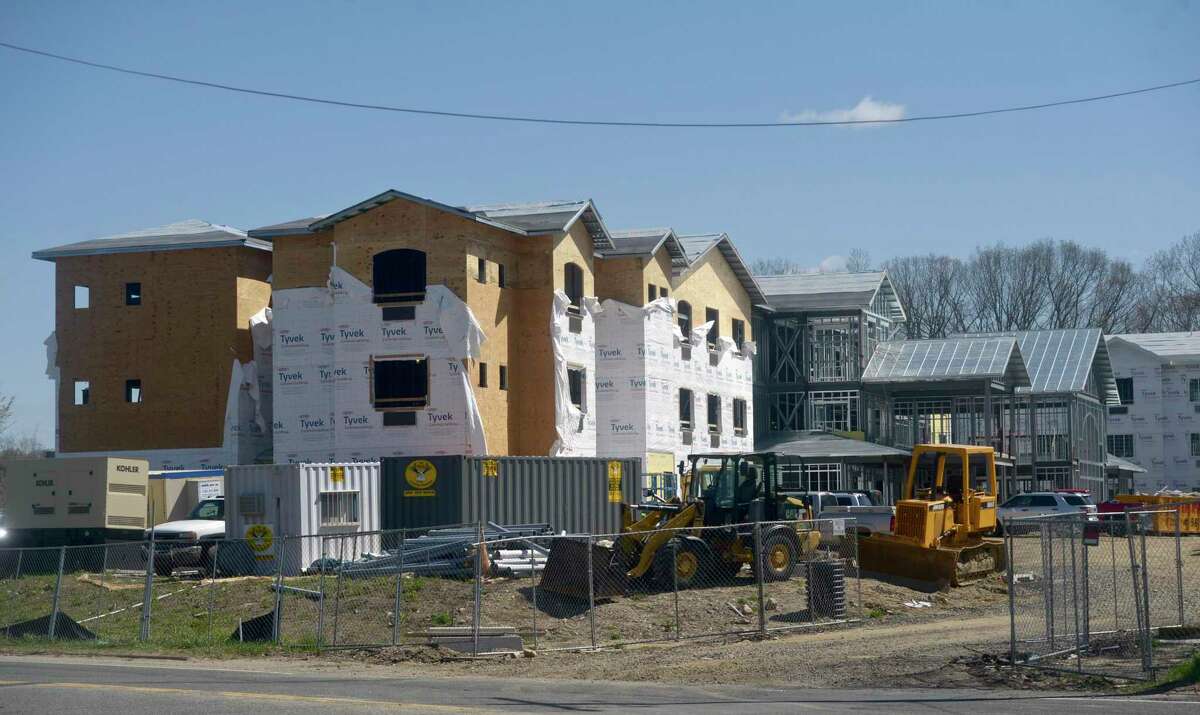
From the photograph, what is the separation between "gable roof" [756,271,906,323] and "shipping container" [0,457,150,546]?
30769mm

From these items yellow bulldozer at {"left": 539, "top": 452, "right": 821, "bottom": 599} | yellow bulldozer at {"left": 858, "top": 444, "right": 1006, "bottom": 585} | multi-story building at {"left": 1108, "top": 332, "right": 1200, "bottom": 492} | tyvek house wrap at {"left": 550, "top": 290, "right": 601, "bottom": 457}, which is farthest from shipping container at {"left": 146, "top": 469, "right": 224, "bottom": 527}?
multi-story building at {"left": 1108, "top": 332, "right": 1200, "bottom": 492}

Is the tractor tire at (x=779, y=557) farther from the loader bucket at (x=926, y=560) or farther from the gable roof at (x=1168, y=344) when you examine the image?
the gable roof at (x=1168, y=344)

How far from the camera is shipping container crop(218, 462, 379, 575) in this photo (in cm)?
3155

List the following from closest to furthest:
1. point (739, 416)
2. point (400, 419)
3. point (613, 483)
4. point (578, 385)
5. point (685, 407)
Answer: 1. point (613, 483)
2. point (400, 419)
3. point (578, 385)
4. point (685, 407)
5. point (739, 416)

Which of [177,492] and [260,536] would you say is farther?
[177,492]

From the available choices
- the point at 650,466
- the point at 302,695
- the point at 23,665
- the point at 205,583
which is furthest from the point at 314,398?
the point at 302,695

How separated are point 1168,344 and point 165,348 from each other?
Answer: 56.6 meters

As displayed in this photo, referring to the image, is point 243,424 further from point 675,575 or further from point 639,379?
point 675,575

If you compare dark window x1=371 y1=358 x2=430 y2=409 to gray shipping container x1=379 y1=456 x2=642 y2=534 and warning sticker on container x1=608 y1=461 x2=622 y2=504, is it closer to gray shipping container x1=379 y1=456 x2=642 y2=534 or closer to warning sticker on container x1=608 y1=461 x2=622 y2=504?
warning sticker on container x1=608 y1=461 x2=622 y2=504

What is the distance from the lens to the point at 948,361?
191ft

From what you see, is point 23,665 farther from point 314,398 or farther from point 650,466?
point 650,466

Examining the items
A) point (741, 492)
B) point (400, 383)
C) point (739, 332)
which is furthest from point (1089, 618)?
point (739, 332)

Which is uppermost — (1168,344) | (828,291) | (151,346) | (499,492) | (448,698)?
(828,291)

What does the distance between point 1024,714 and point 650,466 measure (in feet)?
116
